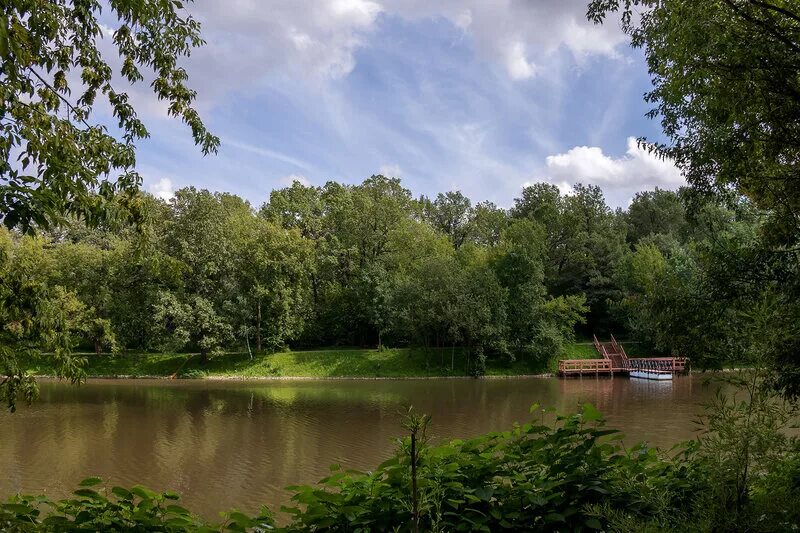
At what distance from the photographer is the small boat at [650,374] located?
2893 centimetres

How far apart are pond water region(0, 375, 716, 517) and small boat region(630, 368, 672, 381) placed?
3.20ft

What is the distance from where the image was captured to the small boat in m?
28.9

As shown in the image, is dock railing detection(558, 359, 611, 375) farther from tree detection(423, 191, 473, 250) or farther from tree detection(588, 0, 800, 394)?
tree detection(588, 0, 800, 394)

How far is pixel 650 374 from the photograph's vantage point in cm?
2978

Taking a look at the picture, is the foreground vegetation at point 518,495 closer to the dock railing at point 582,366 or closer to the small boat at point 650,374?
the small boat at point 650,374

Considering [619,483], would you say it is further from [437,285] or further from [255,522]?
[437,285]

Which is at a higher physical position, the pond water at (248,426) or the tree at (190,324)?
the tree at (190,324)

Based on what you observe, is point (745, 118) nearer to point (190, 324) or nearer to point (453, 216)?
point (190, 324)

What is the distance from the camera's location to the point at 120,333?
32.7 meters

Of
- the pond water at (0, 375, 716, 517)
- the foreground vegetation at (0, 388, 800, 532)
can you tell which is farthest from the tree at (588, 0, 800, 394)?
the pond water at (0, 375, 716, 517)

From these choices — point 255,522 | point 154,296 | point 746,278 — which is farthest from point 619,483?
point 154,296

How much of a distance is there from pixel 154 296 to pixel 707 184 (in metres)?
32.2

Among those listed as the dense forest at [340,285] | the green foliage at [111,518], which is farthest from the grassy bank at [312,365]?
the green foliage at [111,518]

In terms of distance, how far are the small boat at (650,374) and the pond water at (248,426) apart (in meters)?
0.97
